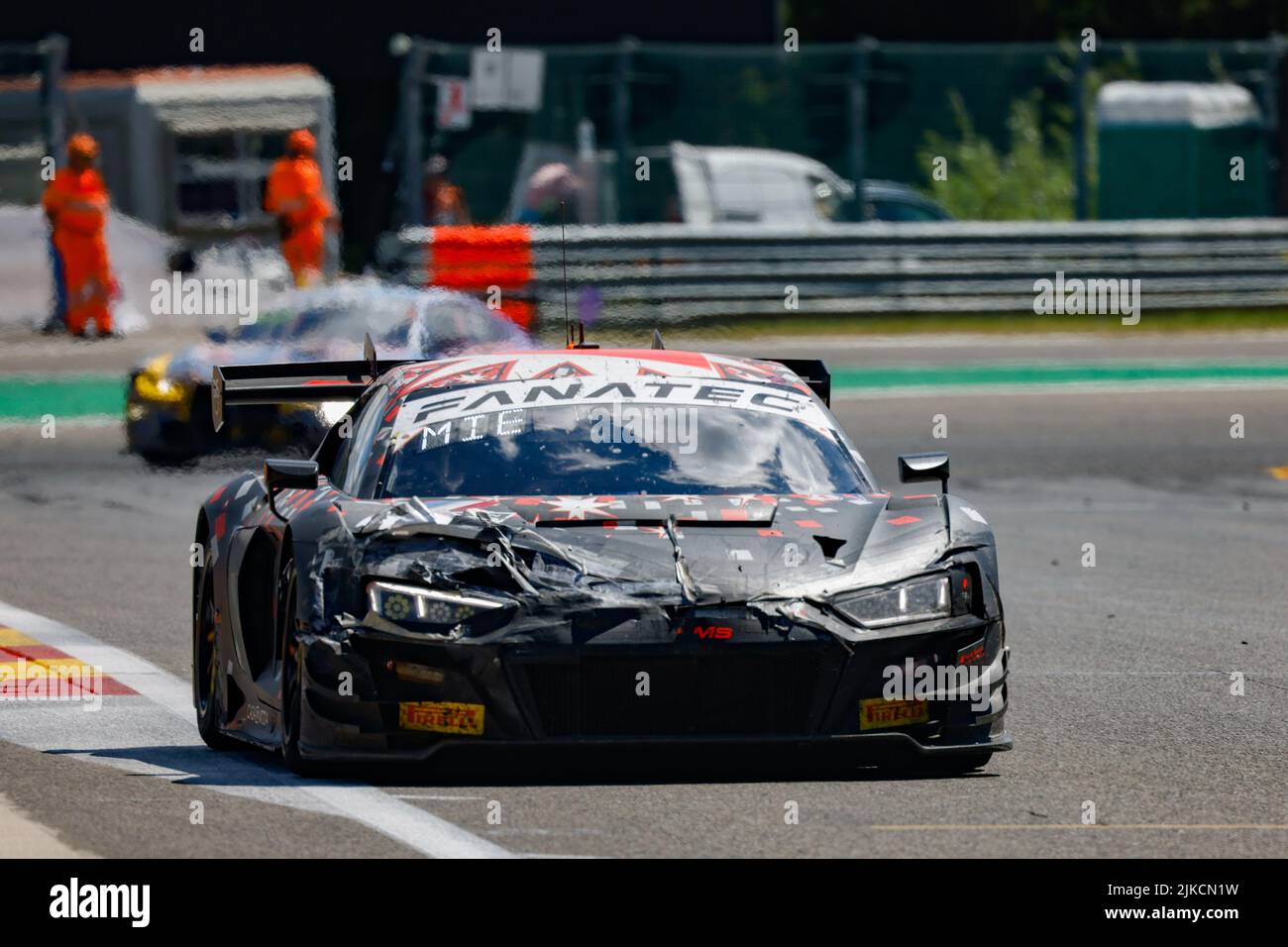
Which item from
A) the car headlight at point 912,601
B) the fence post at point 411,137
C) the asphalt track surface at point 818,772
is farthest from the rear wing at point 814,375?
the fence post at point 411,137

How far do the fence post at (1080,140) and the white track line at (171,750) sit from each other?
59.1 ft

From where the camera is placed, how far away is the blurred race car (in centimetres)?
1797

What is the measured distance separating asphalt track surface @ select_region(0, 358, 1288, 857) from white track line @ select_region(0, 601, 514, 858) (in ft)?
0.05

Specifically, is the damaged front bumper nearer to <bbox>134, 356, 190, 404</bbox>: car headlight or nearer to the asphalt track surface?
the asphalt track surface

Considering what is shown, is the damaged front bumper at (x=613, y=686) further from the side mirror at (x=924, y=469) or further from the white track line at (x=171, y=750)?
the side mirror at (x=924, y=469)

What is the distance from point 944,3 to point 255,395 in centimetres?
3466

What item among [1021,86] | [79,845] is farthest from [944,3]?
[79,845]

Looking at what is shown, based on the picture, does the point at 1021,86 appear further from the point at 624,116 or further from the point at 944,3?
the point at 944,3

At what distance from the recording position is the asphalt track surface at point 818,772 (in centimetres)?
699

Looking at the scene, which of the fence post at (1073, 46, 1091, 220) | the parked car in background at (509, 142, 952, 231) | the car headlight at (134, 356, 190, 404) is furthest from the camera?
the parked car in background at (509, 142, 952, 231)

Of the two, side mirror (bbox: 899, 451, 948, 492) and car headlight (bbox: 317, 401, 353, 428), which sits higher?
side mirror (bbox: 899, 451, 948, 492)

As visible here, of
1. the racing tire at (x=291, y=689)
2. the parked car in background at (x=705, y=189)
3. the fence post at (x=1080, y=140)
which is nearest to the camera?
the racing tire at (x=291, y=689)

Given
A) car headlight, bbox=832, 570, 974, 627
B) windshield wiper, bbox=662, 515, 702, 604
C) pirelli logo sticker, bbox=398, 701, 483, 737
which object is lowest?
pirelli logo sticker, bbox=398, 701, 483, 737

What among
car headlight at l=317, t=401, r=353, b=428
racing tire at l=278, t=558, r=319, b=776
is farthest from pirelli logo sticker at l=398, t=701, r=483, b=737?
car headlight at l=317, t=401, r=353, b=428
